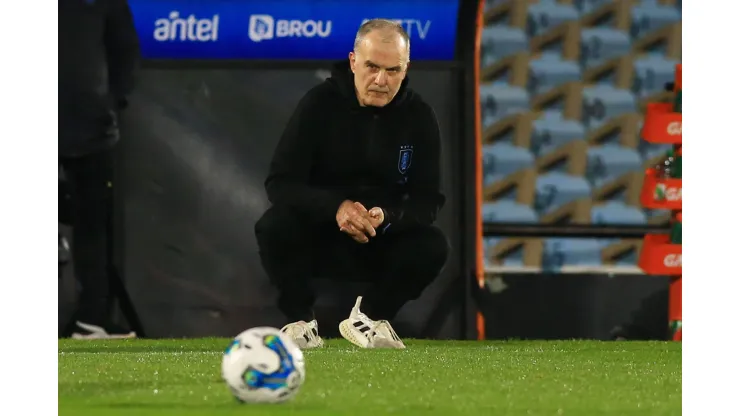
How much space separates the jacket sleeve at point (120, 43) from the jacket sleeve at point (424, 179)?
1698mm

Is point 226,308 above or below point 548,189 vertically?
below

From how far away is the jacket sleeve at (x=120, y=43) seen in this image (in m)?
6.83

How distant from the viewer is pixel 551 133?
696 cm

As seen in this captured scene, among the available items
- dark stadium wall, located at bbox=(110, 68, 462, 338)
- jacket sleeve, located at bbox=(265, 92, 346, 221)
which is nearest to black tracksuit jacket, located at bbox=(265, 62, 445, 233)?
jacket sleeve, located at bbox=(265, 92, 346, 221)

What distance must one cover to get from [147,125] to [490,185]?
194cm

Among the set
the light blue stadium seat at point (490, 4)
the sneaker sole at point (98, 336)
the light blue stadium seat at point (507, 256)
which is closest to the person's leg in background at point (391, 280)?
the light blue stadium seat at point (507, 256)

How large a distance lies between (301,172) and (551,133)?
160cm

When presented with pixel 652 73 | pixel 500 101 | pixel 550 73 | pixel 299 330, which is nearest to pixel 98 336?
pixel 299 330

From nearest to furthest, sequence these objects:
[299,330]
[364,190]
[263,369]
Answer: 1. [263,369]
2. [299,330]
3. [364,190]

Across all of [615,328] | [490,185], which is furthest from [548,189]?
[615,328]

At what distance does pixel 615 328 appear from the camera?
6.96 meters

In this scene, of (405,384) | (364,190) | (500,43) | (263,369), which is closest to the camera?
(263,369)

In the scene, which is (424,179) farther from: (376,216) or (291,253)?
(291,253)

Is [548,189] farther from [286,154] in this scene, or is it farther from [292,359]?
[292,359]
